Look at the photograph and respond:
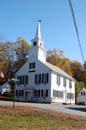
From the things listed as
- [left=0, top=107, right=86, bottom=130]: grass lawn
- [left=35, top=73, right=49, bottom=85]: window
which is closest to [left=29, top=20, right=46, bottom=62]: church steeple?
[left=35, top=73, right=49, bottom=85]: window

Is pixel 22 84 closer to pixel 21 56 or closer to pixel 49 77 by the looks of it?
pixel 49 77

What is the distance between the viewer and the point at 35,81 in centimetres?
5681

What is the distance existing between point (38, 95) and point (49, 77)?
445 centimetres

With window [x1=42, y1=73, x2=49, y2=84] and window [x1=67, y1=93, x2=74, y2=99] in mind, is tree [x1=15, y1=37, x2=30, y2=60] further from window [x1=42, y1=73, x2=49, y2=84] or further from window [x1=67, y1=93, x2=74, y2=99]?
window [x1=42, y1=73, x2=49, y2=84]

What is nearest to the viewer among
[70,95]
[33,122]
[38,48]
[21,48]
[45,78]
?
[33,122]

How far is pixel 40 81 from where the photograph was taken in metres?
55.8

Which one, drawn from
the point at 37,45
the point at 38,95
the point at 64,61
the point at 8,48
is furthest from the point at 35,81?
the point at 64,61

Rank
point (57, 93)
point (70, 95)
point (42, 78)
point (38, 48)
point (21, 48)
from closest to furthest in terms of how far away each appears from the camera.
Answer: point (42, 78) < point (57, 93) < point (38, 48) < point (70, 95) < point (21, 48)

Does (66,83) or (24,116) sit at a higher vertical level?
(66,83)

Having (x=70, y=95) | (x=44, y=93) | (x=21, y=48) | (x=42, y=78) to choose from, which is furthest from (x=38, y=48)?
(x=21, y=48)

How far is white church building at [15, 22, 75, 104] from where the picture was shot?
5469 centimetres

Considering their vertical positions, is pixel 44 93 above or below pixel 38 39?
below

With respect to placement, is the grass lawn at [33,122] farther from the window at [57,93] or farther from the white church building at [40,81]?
the window at [57,93]

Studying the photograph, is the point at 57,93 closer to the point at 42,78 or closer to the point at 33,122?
the point at 42,78
